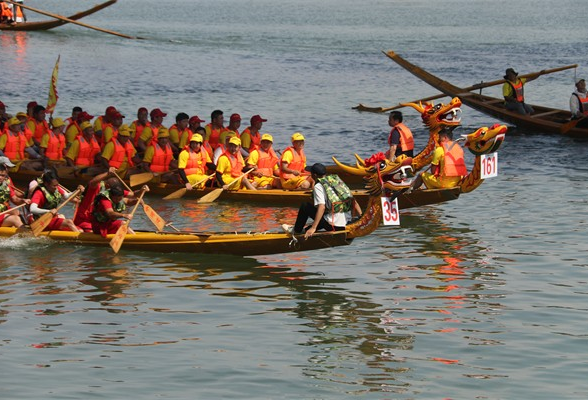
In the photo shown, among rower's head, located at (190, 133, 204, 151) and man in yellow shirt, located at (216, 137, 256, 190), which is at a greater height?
rower's head, located at (190, 133, 204, 151)

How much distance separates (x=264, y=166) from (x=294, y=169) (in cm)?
97

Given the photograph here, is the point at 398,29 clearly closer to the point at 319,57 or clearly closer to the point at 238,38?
the point at 238,38

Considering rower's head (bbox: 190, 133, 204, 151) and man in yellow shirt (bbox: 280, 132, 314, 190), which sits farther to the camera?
rower's head (bbox: 190, 133, 204, 151)

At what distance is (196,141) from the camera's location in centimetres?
2495

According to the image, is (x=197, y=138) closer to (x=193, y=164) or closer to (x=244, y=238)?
(x=193, y=164)

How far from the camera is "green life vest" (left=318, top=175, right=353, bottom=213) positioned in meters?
18.5

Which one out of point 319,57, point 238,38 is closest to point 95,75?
point 319,57

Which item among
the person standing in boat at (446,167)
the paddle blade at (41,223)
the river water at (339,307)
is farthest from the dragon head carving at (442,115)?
the paddle blade at (41,223)

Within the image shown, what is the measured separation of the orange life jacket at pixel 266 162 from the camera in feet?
82.8

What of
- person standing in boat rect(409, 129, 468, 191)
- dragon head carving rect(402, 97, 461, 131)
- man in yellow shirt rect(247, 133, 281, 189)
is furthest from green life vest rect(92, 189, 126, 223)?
dragon head carving rect(402, 97, 461, 131)

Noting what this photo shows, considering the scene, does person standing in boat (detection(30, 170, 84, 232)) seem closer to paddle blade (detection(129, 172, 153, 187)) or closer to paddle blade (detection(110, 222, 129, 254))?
paddle blade (detection(110, 222, 129, 254))

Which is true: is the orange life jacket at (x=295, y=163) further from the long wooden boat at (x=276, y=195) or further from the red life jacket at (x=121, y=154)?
the red life jacket at (x=121, y=154)

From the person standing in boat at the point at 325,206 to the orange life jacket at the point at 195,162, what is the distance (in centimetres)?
679

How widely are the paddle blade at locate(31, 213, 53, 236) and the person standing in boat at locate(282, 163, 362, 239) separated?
4.23 meters
